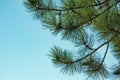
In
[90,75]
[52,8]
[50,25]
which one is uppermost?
[52,8]

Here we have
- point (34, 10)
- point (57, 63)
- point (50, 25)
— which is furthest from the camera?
point (57, 63)

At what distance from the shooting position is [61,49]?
3270 mm

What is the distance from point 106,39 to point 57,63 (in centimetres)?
53

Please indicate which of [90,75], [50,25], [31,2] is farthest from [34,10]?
[90,75]

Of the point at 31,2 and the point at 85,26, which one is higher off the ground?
the point at 31,2

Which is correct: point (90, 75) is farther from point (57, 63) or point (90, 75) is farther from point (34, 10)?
point (34, 10)

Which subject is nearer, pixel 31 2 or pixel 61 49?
pixel 31 2

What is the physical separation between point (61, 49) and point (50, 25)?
436 millimetres

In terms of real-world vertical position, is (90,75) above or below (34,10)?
below

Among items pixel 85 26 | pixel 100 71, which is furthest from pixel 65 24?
pixel 100 71

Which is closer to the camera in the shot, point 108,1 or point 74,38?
point 108,1

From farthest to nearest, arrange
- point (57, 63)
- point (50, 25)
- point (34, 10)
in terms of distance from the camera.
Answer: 1. point (57, 63)
2. point (34, 10)
3. point (50, 25)

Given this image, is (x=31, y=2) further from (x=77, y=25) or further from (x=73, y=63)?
(x=73, y=63)

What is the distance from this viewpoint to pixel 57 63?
3291 millimetres
